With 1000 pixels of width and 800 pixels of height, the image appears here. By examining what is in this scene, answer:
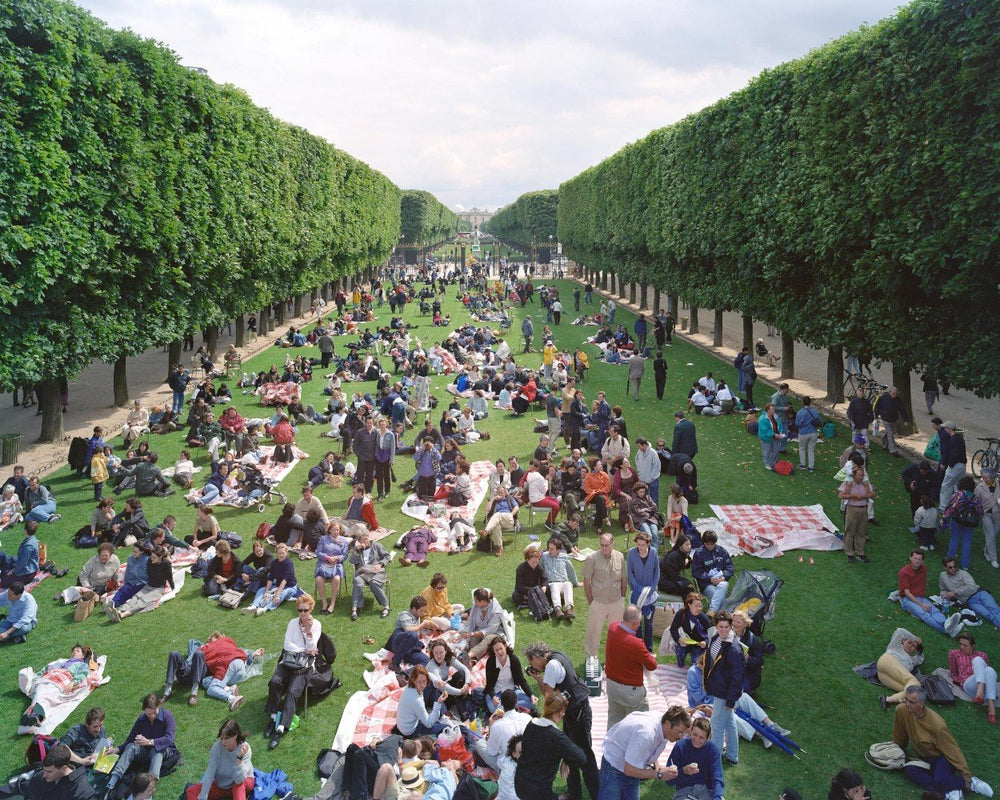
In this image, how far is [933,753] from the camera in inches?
328

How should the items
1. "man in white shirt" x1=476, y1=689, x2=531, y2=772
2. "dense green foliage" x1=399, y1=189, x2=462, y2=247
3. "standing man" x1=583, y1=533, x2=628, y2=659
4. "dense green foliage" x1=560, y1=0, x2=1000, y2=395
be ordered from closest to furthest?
"man in white shirt" x1=476, y1=689, x2=531, y2=772
"standing man" x1=583, y1=533, x2=628, y2=659
"dense green foliage" x1=560, y1=0, x2=1000, y2=395
"dense green foliage" x1=399, y1=189, x2=462, y2=247

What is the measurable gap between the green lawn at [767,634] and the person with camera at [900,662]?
0.30 meters

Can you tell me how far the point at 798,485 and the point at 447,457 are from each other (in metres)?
8.45

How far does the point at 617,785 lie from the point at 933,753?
3.65 m

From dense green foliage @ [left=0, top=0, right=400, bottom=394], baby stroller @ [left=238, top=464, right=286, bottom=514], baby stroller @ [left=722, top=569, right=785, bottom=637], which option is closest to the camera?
baby stroller @ [left=722, top=569, right=785, bottom=637]

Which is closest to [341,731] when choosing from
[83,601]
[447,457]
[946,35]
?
[83,601]

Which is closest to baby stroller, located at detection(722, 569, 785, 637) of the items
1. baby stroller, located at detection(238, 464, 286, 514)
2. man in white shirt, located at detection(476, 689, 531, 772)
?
man in white shirt, located at detection(476, 689, 531, 772)

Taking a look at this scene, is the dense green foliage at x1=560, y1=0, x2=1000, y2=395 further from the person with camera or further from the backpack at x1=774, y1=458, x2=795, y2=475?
the person with camera

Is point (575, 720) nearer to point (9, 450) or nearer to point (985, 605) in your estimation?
point (985, 605)

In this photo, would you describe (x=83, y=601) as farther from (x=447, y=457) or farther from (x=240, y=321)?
(x=240, y=321)

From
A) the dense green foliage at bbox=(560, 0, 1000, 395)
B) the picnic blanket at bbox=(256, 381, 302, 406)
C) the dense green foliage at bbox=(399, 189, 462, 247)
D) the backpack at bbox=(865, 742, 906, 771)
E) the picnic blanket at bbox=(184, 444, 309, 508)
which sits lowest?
→ the backpack at bbox=(865, 742, 906, 771)

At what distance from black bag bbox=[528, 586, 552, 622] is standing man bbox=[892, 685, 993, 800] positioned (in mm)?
5139

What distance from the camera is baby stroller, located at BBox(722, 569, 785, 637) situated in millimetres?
11375

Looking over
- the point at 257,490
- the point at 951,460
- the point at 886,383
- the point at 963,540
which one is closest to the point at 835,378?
the point at 886,383
